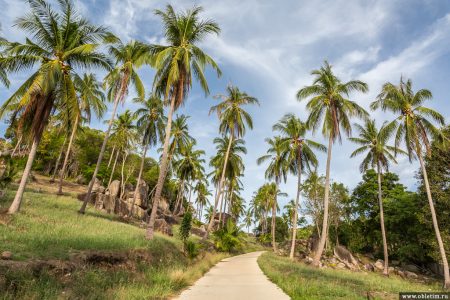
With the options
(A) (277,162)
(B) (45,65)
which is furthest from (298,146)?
(B) (45,65)

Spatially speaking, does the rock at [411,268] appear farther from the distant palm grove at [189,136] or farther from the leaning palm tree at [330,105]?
the leaning palm tree at [330,105]

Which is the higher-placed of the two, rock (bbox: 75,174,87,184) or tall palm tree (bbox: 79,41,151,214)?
tall palm tree (bbox: 79,41,151,214)

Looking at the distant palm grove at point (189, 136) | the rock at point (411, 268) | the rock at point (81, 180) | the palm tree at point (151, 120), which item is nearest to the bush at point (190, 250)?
the distant palm grove at point (189, 136)

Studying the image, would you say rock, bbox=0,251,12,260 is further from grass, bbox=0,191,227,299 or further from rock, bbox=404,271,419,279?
rock, bbox=404,271,419,279

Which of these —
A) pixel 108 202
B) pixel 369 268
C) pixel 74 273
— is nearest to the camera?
pixel 74 273

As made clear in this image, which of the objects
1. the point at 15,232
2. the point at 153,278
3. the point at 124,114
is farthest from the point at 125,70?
the point at 153,278

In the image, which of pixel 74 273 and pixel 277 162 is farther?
pixel 277 162

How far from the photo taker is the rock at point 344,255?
35.1 meters

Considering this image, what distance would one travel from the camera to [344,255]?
35.9 m

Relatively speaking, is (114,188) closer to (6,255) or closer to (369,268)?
(6,255)

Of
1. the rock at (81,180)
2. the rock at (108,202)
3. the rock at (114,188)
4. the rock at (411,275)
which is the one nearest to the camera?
the rock at (411,275)

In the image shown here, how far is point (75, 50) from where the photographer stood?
1396 centimetres

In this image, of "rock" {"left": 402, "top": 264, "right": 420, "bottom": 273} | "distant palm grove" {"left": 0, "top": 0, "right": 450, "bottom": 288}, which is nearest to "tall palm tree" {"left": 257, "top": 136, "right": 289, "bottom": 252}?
"distant palm grove" {"left": 0, "top": 0, "right": 450, "bottom": 288}

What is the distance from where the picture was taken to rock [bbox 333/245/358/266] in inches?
1383
